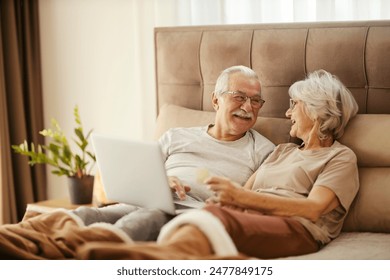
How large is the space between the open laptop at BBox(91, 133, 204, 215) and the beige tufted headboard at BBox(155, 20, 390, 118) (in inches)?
19.6

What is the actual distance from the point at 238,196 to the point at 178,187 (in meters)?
0.20

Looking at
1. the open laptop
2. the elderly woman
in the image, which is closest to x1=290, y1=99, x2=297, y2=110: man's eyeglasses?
the elderly woman

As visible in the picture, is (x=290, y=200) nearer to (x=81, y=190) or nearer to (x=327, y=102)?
(x=327, y=102)

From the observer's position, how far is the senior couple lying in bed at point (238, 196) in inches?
58.1

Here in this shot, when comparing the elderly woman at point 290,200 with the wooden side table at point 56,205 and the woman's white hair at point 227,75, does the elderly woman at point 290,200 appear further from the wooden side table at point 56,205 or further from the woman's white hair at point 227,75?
the wooden side table at point 56,205

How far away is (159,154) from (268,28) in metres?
0.71

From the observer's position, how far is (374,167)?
1841 mm

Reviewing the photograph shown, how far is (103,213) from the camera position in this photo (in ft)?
5.82

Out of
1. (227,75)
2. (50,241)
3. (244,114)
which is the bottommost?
(50,241)

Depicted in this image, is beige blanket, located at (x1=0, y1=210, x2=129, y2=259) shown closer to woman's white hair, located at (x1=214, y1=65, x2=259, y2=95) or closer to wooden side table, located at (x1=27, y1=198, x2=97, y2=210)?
woman's white hair, located at (x1=214, y1=65, x2=259, y2=95)

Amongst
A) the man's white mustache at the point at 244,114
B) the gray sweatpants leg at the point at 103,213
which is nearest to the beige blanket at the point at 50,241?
the gray sweatpants leg at the point at 103,213

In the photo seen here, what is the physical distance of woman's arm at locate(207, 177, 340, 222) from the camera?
1641 millimetres

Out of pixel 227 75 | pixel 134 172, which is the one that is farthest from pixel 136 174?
pixel 227 75

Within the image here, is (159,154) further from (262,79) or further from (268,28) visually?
(268,28)
